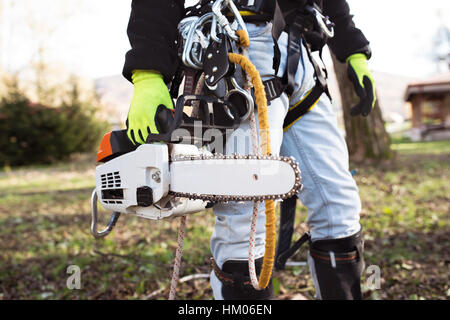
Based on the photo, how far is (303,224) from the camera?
3562 millimetres

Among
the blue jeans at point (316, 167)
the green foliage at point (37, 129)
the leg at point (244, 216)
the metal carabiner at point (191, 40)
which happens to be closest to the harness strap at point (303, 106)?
the blue jeans at point (316, 167)

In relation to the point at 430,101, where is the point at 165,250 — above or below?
below

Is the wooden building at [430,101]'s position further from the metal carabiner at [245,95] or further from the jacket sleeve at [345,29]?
the metal carabiner at [245,95]

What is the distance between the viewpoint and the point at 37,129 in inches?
539

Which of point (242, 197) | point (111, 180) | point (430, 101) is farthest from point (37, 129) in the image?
point (430, 101)

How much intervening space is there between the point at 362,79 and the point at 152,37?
1.05 metres

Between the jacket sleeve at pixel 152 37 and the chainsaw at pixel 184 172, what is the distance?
0.17 meters

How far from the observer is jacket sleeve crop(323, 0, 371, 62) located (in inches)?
68.1

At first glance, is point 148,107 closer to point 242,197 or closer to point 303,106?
point 242,197

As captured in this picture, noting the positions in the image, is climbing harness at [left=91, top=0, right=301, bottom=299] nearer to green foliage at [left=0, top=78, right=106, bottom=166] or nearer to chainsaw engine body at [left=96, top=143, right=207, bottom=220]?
chainsaw engine body at [left=96, top=143, right=207, bottom=220]

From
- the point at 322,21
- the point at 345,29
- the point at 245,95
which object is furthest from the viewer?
the point at 345,29

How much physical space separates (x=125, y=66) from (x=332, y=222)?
3.28 feet

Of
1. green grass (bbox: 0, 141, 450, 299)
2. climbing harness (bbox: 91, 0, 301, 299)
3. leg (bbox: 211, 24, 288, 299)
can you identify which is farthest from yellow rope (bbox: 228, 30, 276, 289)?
green grass (bbox: 0, 141, 450, 299)
